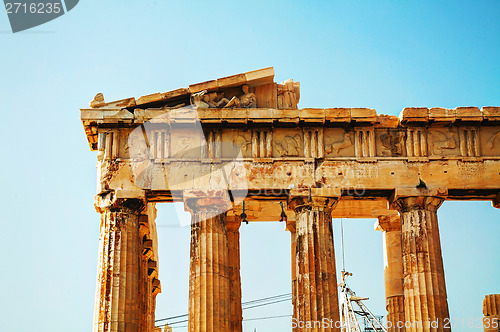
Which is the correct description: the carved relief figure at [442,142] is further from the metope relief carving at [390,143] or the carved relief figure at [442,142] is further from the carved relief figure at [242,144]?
the carved relief figure at [242,144]

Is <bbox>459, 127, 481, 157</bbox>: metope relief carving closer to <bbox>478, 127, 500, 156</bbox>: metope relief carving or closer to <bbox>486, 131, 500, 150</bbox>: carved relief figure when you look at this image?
Answer: <bbox>478, 127, 500, 156</bbox>: metope relief carving

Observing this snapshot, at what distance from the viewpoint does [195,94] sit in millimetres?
28078

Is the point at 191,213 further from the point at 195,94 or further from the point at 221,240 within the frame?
the point at 195,94

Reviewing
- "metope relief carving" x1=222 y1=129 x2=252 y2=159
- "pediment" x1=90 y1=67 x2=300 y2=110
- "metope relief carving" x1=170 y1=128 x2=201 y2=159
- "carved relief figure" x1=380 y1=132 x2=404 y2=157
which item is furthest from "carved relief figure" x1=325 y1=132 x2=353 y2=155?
"metope relief carving" x1=170 y1=128 x2=201 y2=159

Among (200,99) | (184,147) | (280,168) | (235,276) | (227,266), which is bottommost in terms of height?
(227,266)

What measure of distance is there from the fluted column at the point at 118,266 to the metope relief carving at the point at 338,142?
6.06m

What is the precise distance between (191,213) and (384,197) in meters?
6.08

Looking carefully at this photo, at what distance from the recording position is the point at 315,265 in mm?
27078

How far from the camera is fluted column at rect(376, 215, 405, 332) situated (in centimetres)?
3212

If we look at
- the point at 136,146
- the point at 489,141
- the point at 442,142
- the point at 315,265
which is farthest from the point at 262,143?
the point at 489,141

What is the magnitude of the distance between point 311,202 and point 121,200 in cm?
577

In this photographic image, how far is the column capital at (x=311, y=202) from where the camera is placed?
27672 mm

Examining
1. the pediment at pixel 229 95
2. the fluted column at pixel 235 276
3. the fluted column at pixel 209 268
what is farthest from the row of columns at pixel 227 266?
the pediment at pixel 229 95

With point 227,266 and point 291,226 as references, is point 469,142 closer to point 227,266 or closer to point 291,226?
point 291,226
